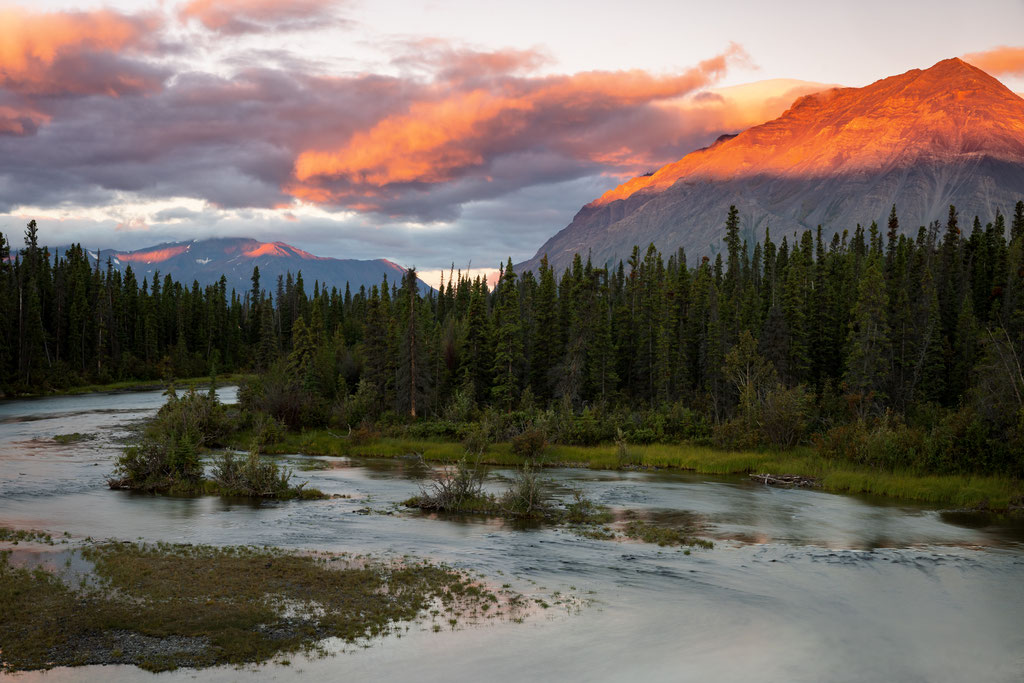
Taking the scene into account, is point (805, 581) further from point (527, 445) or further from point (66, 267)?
point (66, 267)

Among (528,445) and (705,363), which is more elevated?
(705,363)

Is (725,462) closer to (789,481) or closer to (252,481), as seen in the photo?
(789,481)

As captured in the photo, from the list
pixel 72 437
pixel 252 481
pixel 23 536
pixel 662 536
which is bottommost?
pixel 72 437

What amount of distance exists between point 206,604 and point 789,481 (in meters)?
41.5

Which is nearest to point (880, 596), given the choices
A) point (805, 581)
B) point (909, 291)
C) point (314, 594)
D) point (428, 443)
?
point (805, 581)

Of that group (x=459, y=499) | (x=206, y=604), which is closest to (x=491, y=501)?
(x=459, y=499)

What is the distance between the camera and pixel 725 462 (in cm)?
5744

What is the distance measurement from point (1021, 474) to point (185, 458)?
157 ft

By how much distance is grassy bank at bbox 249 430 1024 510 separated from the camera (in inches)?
1699

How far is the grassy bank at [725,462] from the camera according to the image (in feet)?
142

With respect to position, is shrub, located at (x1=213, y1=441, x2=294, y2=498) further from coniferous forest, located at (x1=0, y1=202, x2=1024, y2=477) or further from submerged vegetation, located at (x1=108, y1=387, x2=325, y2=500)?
coniferous forest, located at (x1=0, y1=202, x2=1024, y2=477)

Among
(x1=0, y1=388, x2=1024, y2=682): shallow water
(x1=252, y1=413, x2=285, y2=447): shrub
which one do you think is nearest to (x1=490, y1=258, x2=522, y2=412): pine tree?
(x1=252, y1=413, x2=285, y2=447): shrub

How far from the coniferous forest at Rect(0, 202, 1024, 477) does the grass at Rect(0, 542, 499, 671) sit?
37686 millimetres

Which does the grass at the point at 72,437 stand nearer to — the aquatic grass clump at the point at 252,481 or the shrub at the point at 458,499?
the aquatic grass clump at the point at 252,481
